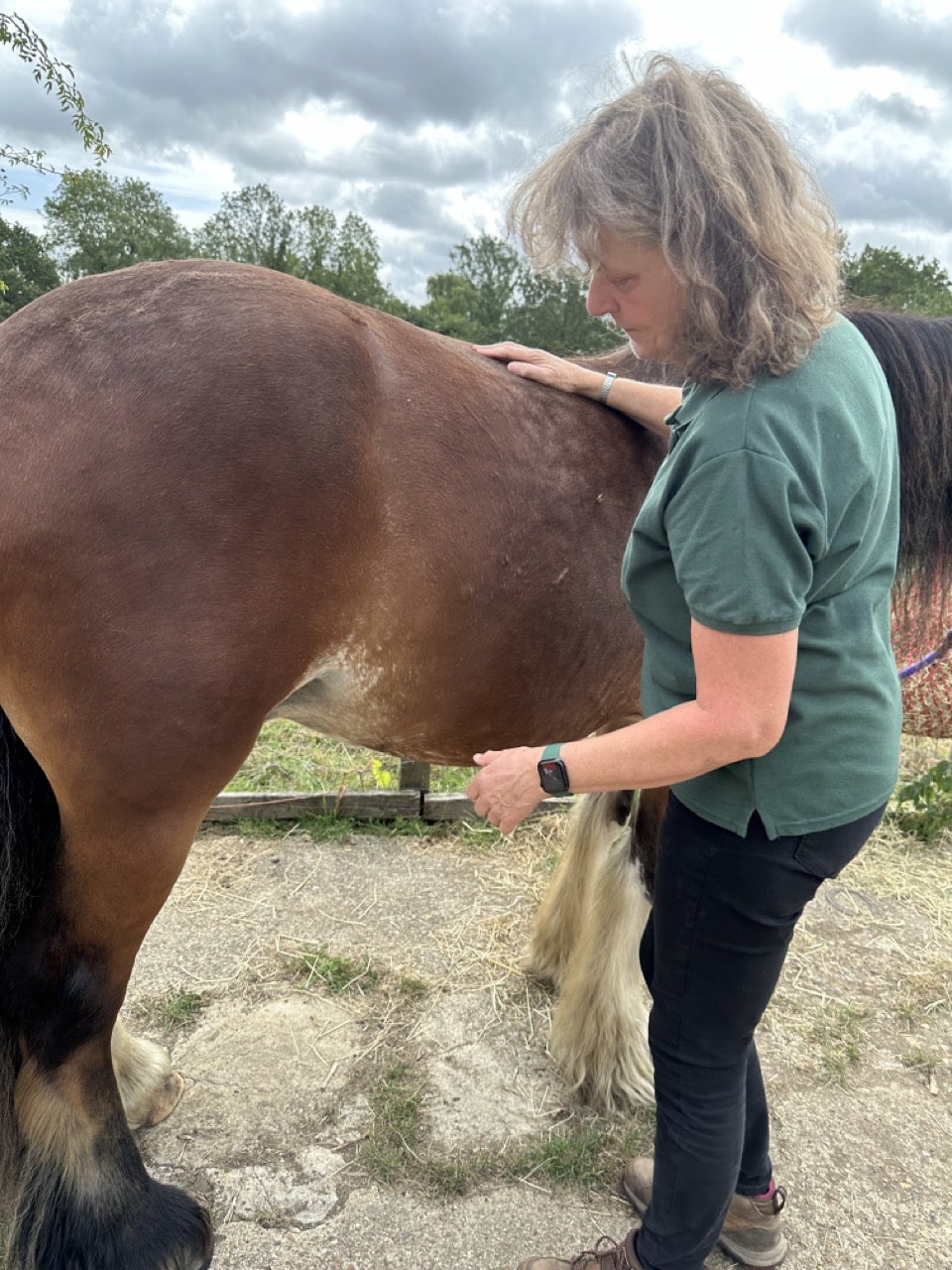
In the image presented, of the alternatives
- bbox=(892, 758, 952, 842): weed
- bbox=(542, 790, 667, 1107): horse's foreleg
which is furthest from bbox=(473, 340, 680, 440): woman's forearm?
bbox=(892, 758, 952, 842): weed

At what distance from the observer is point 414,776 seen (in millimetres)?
3559

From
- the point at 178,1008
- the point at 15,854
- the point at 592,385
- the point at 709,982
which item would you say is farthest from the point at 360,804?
the point at 709,982

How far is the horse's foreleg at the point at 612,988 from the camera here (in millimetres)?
2238

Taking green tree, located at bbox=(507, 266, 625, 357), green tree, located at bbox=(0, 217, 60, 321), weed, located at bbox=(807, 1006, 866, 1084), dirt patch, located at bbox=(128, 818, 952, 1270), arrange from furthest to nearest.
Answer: green tree, located at bbox=(507, 266, 625, 357) < green tree, located at bbox=(0, 217, 60, 321) < weed, located at bbox=(807, 1006, 866, 1084) < dirt patch, located at bbox=(128, 818, 952, 1270)

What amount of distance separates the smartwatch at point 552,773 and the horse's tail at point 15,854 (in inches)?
40.0

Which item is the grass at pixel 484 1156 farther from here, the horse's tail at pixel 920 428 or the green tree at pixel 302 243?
the green tree at pixel 302 243

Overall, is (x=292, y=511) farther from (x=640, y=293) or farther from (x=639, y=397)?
(x=639, y=397)

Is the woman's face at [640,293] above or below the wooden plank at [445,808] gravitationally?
above

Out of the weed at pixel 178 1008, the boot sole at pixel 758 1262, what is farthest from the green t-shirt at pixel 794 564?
the weed at pixel 178 1008

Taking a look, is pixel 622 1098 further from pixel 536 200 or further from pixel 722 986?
pixel 536 200

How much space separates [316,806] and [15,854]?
2028 mm

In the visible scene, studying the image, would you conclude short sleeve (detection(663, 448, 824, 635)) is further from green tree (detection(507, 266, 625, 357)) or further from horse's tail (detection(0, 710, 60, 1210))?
green tree (detection(507, 266, 625, 357))

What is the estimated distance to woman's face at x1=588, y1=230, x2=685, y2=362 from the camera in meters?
0.98

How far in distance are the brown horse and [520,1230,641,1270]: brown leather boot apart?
742 millimetres
